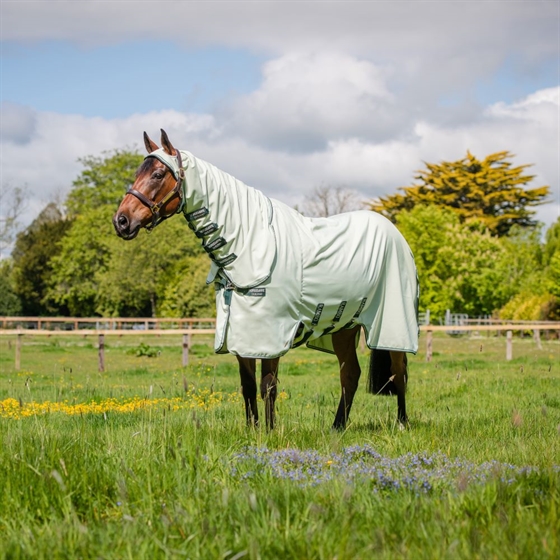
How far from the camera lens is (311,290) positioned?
6148mm

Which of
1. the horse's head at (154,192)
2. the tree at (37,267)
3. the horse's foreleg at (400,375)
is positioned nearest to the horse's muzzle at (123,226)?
the horse's head at (154,192)

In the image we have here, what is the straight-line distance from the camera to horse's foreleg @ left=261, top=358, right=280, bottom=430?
5.98 m

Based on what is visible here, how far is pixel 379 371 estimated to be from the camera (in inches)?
296

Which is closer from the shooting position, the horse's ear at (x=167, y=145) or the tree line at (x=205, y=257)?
the horse's ear at (x=167, y=145)

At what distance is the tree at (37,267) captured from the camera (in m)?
58.0

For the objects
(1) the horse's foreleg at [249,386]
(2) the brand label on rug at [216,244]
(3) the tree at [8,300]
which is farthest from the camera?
(3) the tree at [8,300]

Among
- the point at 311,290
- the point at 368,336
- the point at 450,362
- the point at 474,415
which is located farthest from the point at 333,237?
the point at 450,362

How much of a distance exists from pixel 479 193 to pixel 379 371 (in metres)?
57.2

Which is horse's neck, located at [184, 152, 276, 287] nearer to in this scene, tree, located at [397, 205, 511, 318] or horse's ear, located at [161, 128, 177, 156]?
horse's ear, located at [161, 128, 177, 156]

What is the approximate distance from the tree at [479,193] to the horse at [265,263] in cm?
5595

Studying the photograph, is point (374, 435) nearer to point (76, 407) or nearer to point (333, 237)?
point (333, 237)

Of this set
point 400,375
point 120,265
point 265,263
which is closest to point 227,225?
point 265,263

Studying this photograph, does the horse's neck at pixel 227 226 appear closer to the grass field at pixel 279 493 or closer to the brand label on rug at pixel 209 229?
the brand label on rug at pixel 209 229

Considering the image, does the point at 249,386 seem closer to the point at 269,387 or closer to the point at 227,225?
the point at 269,387
